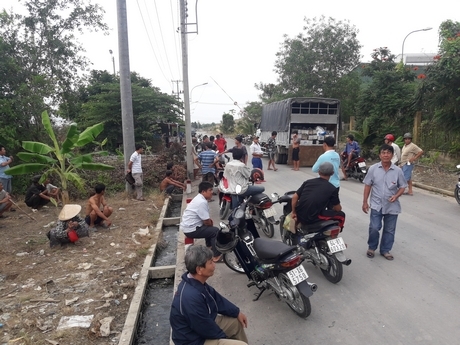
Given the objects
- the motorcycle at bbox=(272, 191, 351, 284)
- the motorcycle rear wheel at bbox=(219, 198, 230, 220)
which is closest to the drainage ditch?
the motorcycle rear wheel at bbox=(219, 198, 230, 220)

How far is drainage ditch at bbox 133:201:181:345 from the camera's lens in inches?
167

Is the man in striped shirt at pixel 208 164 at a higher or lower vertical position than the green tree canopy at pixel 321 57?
lower

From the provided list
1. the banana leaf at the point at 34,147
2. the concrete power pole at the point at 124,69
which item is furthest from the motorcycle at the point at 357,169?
the banana leaf at the point at 34,147

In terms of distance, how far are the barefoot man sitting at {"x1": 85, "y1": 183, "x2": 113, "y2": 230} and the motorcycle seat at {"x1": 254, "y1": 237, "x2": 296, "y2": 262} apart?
4673 mm

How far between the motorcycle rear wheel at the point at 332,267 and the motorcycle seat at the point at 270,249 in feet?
3.22

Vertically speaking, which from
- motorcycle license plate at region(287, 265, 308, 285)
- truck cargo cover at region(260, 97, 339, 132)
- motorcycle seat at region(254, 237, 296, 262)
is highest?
truck cargo cover at region(260, 97, 339, 132)

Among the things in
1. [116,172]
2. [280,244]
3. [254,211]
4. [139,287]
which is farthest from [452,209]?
[116,172]

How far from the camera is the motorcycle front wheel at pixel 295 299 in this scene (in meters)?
3.89

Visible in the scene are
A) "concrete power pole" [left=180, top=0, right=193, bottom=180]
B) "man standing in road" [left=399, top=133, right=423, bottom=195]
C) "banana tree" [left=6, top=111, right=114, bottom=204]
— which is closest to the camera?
"banana tree" [left=6, top=111, right=114, bottom=204]

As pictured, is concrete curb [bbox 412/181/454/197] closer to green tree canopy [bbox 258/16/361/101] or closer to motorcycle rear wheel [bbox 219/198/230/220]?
motorcycle rear wheel [bbox 219/198/230/220]

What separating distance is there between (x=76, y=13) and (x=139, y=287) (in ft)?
54.5

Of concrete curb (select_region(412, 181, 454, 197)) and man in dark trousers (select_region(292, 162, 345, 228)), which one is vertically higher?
man in dark trousers (select_region(292, 162, 345, 228))

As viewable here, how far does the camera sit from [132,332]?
12.9 ft

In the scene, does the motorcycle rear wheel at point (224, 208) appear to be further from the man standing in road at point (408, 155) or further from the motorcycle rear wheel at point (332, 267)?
the man standing in road at point (408, 155)
